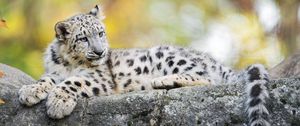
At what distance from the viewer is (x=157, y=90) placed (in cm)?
647

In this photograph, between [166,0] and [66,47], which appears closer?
[66,47]

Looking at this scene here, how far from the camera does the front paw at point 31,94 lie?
6.52m

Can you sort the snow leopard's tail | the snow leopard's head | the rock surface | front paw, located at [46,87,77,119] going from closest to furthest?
the snow leopard's tail → the rock surface → front paw, located at [46,87,77,119] → the snow leopard's head

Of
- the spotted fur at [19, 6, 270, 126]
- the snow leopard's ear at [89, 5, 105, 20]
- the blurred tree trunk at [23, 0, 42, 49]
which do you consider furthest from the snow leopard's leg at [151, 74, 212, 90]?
the blurred tree trunk at [23, 0, 42, 49]

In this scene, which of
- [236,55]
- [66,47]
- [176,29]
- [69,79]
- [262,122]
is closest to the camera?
[262,122]

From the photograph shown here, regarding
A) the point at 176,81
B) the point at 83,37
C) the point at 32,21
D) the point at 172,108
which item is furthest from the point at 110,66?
the point at 32,21

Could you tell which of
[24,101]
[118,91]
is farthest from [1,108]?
[118,91]

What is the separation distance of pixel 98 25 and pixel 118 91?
0.69 m

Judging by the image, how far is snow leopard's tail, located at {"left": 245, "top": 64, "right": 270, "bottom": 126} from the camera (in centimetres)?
580

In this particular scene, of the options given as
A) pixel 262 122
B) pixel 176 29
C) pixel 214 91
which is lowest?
pixel 262 122

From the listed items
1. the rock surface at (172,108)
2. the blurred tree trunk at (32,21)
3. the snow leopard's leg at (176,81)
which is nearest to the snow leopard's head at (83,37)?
the snow leopard's leg at (176,81)

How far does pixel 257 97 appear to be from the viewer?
235 inches

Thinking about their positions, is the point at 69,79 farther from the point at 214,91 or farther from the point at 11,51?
the point at 11,51

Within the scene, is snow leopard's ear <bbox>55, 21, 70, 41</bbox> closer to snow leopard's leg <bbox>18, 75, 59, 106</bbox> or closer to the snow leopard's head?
the snow leopard's head
